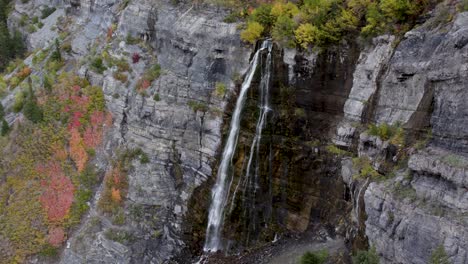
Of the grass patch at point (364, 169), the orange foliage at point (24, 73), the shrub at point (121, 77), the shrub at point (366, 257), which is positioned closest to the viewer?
the shrub at point (366, 257)

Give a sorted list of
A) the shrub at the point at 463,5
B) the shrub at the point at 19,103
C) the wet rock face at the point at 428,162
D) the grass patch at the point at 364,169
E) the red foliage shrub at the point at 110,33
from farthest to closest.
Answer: the red foliage shrub at the point at 110,33, the shrub at the point at 19,103, the grass patch at the point at 364,169, the shrub at the point at 463,5, the wet rock face at the point at 428,162

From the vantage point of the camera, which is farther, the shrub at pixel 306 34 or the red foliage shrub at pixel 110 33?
the red foliage shrub at pixel 110 33

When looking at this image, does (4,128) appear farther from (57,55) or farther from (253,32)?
(253,32)

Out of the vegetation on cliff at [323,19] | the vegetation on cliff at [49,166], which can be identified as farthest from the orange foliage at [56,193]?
the vegetation on cliff at [323,19]

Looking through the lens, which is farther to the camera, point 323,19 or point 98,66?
point 98,66

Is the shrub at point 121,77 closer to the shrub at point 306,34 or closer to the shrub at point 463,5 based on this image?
the shrub at point 306,34

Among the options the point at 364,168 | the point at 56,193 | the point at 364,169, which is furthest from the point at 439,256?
the point at 56,193
